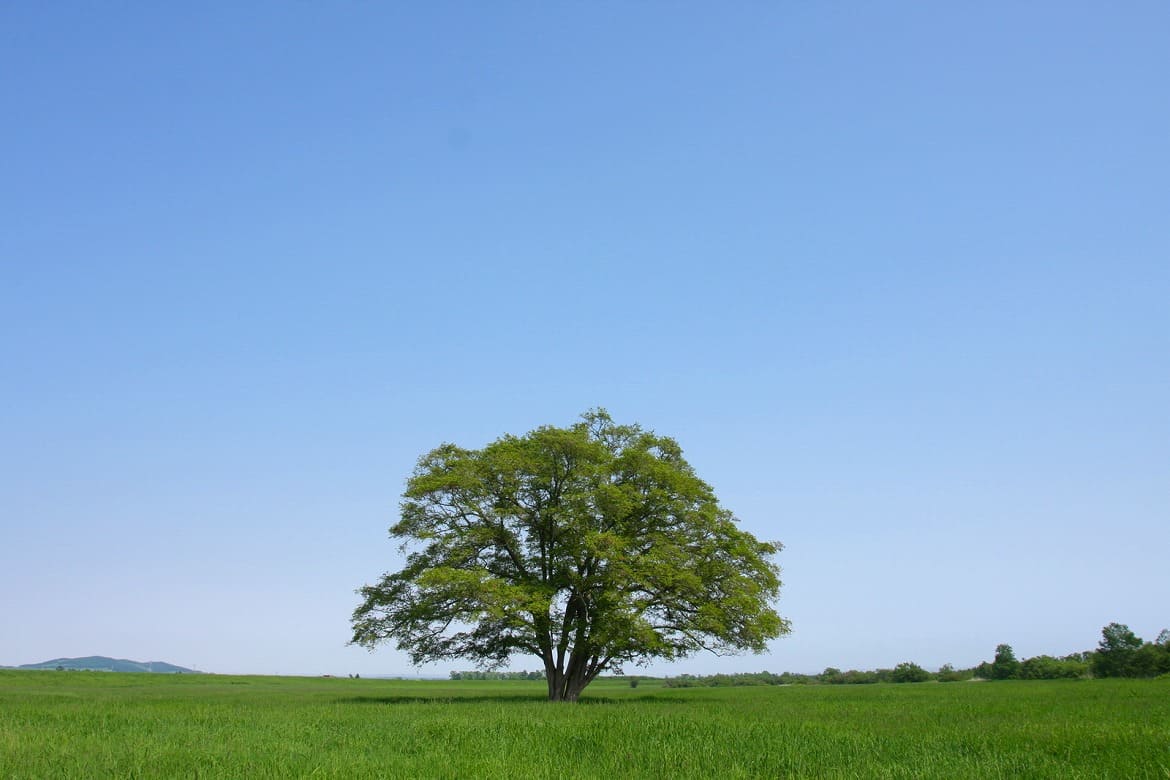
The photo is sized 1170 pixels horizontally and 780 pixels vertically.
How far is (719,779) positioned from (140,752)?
332 inches

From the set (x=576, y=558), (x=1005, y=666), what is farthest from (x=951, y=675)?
(x=576, y=558)

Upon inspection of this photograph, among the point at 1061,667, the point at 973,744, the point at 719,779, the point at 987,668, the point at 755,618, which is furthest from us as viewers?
the point at 987,668

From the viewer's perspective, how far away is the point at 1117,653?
55.9m

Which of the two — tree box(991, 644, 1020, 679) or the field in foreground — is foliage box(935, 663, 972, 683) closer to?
tree box(991, 644, 1020, 679)

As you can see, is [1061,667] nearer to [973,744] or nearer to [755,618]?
[755,618]

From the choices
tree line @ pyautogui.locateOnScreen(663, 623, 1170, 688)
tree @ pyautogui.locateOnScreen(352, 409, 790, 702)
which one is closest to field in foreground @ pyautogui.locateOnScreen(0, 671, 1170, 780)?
tree @ pyautogui.locateOnScreen(352, 409, 790, 702)

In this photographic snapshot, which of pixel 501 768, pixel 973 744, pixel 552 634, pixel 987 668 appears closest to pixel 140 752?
pixel 501 768

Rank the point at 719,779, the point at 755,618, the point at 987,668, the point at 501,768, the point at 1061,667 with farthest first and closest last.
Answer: the point at 987,668, the point at 1061,667, the point at 755,618, the point at 501,768, the point at 719,779

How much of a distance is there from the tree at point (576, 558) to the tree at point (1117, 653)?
3697 cm

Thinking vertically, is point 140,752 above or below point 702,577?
below

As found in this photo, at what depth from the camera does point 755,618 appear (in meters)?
32.3

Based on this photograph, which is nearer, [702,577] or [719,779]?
[719,779]

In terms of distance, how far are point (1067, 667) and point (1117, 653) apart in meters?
3.52

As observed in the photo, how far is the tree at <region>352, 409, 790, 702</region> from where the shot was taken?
3177cm
